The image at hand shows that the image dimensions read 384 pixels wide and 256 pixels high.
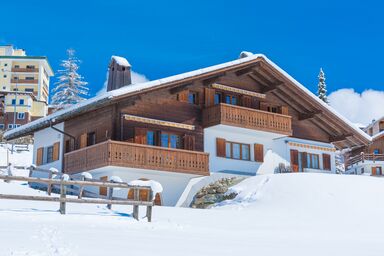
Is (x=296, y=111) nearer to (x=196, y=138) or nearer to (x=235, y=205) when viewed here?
(x=196, y=138)

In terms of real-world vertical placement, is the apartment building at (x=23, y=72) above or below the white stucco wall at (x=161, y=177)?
above

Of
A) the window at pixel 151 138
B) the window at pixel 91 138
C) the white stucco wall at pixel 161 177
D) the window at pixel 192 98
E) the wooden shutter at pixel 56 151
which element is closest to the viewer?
the white stucco wall at pixel 161 177

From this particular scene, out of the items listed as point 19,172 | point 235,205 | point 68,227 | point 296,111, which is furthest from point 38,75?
point 68,227

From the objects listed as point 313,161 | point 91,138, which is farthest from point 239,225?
point 313,161

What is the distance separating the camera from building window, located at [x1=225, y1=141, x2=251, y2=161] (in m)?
30.3

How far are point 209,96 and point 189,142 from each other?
3.04 m

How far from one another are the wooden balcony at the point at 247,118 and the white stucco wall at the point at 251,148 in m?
0.47

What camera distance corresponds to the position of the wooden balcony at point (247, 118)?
2886 centimetres

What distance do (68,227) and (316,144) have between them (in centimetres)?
2415

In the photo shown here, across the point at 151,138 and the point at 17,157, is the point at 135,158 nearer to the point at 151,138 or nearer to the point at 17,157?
the point at 151,138

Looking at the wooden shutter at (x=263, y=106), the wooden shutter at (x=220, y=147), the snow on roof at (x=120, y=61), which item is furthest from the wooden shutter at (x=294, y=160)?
the snow on roof at (x=120, y=61)

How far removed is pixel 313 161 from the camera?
34375mm

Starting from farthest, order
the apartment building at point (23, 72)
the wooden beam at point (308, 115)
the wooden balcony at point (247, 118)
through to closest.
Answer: the apartment building at point (23, 72) → the wooden beam at point (308, 115) → the wooden balcony at point (247, 118)

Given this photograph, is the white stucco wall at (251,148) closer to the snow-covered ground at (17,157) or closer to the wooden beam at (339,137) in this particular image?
the wooden beam at (339,137)
